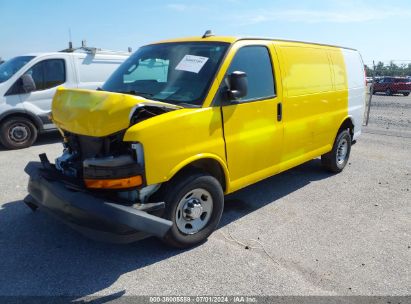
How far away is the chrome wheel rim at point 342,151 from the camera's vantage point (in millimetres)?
6319

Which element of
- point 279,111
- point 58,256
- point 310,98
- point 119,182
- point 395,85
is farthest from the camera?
point 395,85

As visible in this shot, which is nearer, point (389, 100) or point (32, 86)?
point (32, 86)

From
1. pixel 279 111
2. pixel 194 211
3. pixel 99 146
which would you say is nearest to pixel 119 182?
pixel 99 146

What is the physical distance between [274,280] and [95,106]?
7.38ft

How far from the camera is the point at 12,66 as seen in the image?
818cm

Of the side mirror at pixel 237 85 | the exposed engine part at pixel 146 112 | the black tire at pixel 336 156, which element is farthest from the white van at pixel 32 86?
the black tire at pixel 336 156

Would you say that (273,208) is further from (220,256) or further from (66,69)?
(66,69)

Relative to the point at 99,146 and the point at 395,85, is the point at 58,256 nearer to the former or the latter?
the point at 99,146

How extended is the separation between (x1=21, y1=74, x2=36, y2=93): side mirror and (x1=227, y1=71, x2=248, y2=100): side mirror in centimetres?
568

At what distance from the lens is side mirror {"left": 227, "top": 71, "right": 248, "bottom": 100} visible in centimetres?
362

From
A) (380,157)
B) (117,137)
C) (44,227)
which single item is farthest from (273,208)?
(380,157)

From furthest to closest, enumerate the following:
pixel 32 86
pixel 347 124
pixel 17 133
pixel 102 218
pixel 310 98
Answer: pixel 17 133 → pixel 32 86 → pixel 347 124 → pixel 310 98 → pixel 102 218

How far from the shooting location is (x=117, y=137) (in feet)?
10.9

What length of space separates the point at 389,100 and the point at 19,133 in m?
24.4
